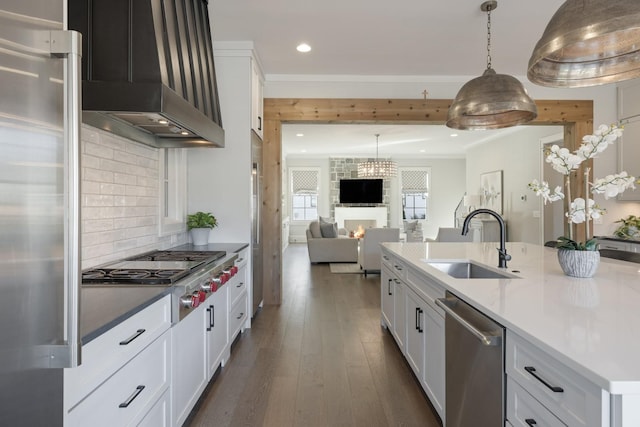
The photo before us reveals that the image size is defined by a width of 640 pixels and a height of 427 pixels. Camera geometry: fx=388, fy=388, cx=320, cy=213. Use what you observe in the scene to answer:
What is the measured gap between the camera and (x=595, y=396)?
0.89m

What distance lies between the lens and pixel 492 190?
8.57 metres

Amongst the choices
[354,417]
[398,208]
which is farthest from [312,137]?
[354,417]

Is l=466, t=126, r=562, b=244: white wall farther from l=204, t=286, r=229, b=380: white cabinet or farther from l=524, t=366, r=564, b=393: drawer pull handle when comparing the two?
l=524, t=366, r=564, b=393: drawer pull handle

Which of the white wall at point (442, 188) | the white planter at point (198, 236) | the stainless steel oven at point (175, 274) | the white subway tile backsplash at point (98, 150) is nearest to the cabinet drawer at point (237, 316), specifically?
the stainless steel oven at point (175, 274)

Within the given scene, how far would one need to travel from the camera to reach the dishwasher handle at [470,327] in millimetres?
1345

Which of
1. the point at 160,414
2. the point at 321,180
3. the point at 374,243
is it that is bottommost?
the point at 160,414

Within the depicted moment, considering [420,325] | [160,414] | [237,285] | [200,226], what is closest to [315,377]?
[420,325]

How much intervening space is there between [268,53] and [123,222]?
2.48m

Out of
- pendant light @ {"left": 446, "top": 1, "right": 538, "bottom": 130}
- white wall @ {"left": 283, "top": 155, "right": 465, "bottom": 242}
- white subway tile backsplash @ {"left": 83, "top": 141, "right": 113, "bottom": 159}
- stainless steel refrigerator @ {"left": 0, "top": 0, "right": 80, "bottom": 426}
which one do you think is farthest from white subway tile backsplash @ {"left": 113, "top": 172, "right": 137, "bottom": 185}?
white wall @ {"left": 283, "top": 155, "right": 465, "bottom": 242}

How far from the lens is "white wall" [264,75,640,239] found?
4809 millimetres

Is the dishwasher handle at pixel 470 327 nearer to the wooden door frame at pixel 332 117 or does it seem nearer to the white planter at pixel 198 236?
the white planter at pixel 198 236

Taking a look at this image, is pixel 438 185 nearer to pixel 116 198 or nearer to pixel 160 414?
pixel 116 198

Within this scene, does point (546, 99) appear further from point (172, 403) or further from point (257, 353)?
point (172, 403)

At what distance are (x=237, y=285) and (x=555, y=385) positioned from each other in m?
2.63
